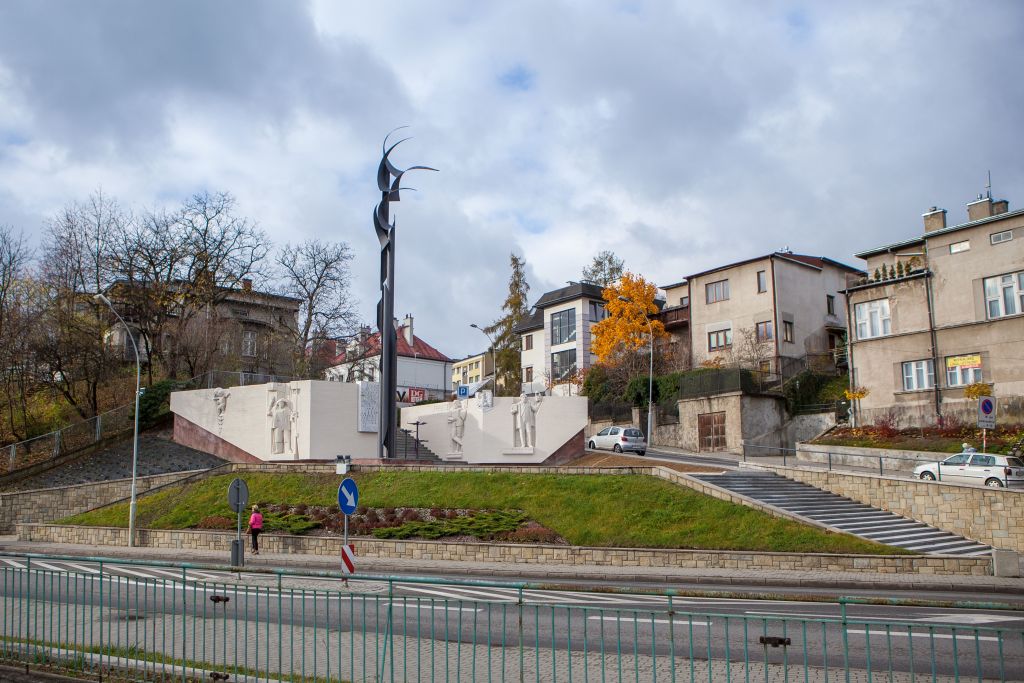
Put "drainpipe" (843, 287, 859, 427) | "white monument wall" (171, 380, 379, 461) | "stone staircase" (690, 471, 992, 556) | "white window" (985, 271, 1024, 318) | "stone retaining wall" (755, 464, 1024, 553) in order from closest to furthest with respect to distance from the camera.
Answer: "stone staircase" (690, 471, 992, 556)
"stone retaining wall" (755, 464, 1024, 553)
"white monument wall" (171, 380, 379, 461)
"white window" (985, 271, 1024, 318)
"drainpipe" (843, 287, 859, 427)

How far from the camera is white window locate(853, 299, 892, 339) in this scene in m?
41.5

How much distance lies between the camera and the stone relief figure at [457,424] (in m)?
37.1

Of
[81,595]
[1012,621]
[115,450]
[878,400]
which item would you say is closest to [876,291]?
[878,400]

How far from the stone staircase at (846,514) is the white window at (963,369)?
602 inches

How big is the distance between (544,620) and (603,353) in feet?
161

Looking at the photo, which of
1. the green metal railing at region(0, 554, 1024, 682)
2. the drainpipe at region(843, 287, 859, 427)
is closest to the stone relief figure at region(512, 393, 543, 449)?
the drainpipe at region(843, 287, 859, 427)

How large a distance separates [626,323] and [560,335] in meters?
10.6

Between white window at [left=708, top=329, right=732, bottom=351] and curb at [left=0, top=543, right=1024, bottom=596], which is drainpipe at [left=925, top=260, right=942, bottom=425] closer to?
white window at [left=708, top=329, right=732, bottom=351]

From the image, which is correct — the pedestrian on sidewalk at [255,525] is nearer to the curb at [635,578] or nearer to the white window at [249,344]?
the curb at [635,578]

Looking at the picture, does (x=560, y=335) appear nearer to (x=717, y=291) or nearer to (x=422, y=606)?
(x=717, y=291)

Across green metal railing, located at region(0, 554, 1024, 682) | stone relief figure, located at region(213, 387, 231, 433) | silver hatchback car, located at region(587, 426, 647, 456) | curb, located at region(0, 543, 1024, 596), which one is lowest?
curb, located at region(0, 543, 1024, 596)

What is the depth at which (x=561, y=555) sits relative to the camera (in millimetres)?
21297

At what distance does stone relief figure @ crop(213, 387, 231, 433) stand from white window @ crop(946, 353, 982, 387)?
3324 cm

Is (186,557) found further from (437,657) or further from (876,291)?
(876,291)
